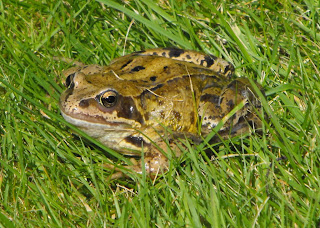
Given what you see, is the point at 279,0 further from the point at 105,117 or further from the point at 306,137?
the point at 105,117

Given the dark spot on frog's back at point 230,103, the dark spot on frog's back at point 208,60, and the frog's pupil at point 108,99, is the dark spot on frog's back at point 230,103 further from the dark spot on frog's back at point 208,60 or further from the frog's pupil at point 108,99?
the frog's pupil at point 108,99

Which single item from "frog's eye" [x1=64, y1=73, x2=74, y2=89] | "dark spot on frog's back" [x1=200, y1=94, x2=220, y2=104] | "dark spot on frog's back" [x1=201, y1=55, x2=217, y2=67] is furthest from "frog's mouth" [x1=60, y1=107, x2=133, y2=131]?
"dark spot on frog's back" [x1=201, y1=55, x2=217, y2=67]

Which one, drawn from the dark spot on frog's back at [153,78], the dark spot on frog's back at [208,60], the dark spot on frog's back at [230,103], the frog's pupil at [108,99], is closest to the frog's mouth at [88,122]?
the frog's pupil at [108,99]

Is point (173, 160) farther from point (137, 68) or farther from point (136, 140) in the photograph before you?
point (137, 68)

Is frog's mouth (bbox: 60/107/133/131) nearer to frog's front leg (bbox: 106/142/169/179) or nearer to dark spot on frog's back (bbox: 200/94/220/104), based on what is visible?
frog's front leg (bbox: 106/142/169/179)

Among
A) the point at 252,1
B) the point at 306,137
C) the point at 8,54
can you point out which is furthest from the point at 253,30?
the point at 8,54

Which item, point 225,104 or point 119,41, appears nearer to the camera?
point 225,104

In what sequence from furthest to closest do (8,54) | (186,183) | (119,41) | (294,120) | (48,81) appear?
(119,41), (8,54), (48,81), (294,120), (186,183)
